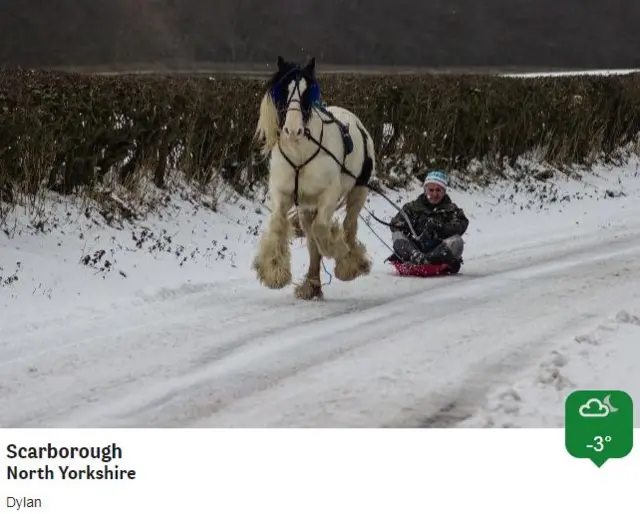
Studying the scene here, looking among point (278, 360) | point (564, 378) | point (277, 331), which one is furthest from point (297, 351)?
point (564, 378)

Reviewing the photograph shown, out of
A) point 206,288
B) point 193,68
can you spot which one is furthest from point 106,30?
point 206,288

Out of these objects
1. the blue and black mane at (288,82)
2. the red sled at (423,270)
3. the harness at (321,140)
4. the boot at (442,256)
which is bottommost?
the red sled at (423,270)

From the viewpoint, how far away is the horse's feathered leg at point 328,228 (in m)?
8.53

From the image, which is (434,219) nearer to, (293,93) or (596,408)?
(293,93)

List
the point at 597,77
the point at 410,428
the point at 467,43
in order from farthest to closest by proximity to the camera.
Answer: the point at 467,43 < the point at 597,77 < the point at 410,428

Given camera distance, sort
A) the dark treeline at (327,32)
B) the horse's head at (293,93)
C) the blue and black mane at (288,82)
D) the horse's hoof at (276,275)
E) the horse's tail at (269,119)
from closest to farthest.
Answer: the horse's head at (293,93) < the blue and black mane at (288,82) < the horse's tail at (269,119) < the horse's hoof at (276,275) < the dark treeline at (327,32)

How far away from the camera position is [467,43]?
41781 millimetres

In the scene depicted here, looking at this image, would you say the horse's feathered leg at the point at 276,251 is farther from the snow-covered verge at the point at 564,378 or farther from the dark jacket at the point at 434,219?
the snow-covered verge at the point at 564,378

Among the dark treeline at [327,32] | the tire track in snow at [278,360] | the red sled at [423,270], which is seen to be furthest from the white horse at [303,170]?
the dark treeline at [327,32]

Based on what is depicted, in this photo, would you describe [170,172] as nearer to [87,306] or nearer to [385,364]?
[87,306]

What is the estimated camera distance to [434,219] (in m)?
10.4

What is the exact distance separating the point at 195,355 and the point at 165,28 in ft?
92.9

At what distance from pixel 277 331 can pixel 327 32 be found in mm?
29916

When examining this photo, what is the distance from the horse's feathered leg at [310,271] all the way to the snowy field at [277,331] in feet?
0.35
